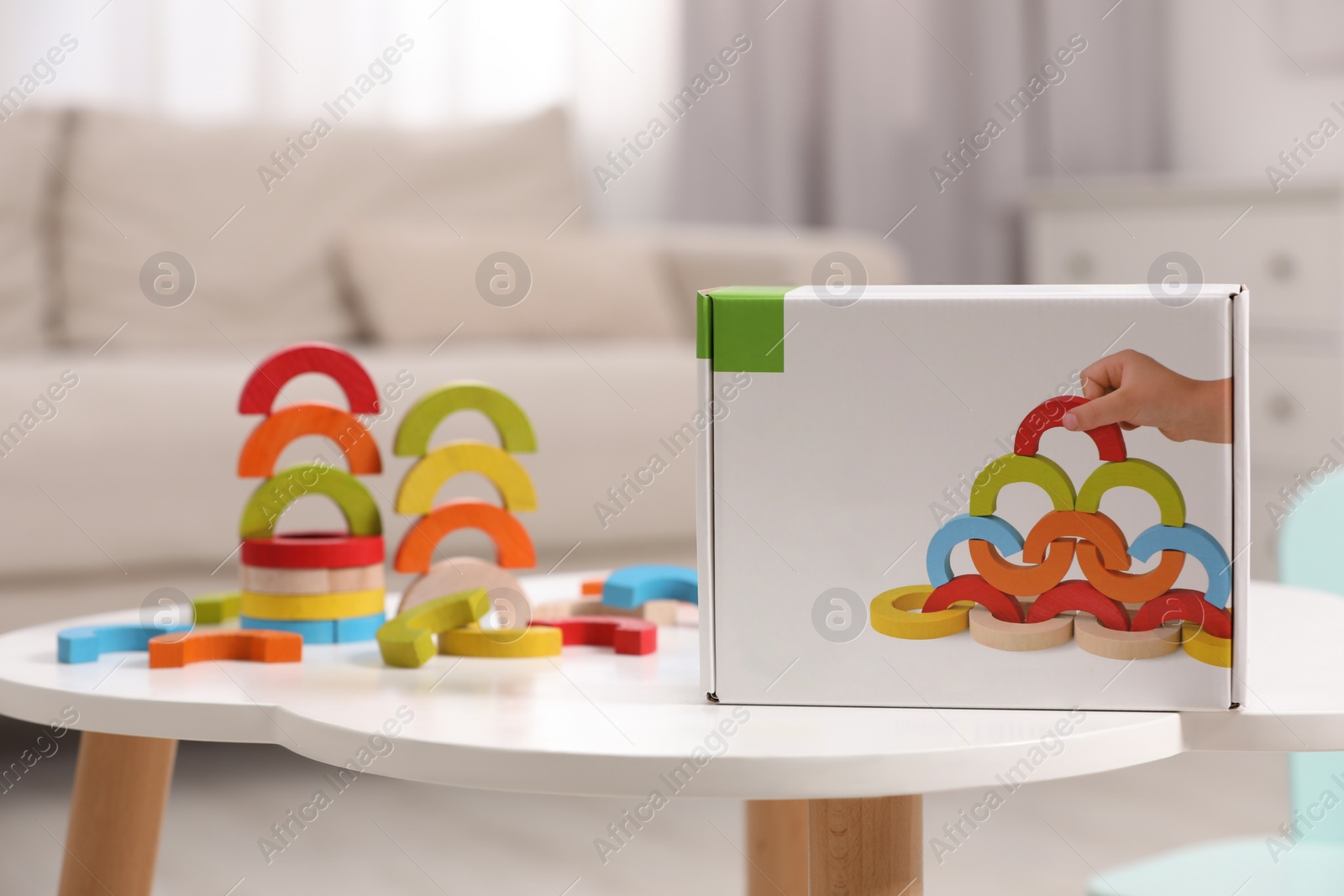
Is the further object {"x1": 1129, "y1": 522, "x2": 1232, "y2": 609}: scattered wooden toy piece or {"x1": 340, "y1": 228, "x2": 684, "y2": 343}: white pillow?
{"x1": 340, "y1": 228, "x2": 684, "y2": 343}: white pillow

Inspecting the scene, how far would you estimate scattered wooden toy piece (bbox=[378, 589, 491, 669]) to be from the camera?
2.35 feet

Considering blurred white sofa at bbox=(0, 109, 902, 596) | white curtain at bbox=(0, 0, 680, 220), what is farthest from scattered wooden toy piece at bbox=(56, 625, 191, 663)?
white curtain at bbox=(0, 0, 680, 220)

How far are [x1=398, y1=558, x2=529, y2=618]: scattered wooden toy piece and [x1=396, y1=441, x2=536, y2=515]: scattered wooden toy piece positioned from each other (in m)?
0.04

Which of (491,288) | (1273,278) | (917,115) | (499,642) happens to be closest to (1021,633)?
(499,642)

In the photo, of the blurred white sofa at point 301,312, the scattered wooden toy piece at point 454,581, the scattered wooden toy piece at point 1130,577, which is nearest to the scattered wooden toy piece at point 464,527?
the scattered wooden toy piece at point 454,581

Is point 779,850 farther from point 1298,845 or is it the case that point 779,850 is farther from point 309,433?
point 309,433

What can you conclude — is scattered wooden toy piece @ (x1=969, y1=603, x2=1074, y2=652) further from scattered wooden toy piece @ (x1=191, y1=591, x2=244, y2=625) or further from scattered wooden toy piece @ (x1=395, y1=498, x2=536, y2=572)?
scattered wooden toy piece @ (x1=191, y1=591, x2=244, y2=625)

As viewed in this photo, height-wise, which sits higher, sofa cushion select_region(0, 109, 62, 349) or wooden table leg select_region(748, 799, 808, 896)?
sofa cushion select_region(0, 109, 62, 349)

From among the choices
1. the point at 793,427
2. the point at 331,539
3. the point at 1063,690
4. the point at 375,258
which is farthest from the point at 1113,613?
the point at 375,258

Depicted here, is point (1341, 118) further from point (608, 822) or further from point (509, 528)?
point (509, 528)

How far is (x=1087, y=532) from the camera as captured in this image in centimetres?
60

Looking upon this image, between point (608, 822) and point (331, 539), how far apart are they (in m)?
0.84

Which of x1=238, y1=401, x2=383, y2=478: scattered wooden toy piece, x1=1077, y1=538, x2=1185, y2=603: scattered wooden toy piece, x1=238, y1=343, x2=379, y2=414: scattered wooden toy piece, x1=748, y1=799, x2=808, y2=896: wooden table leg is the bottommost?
x1=748, y1=799, x2=808, y2=896: wooden table leg

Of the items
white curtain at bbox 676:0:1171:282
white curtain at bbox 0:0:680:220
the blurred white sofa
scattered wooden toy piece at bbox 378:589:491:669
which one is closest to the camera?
scattered wooden toy piece at bbox 378:589:491:669
